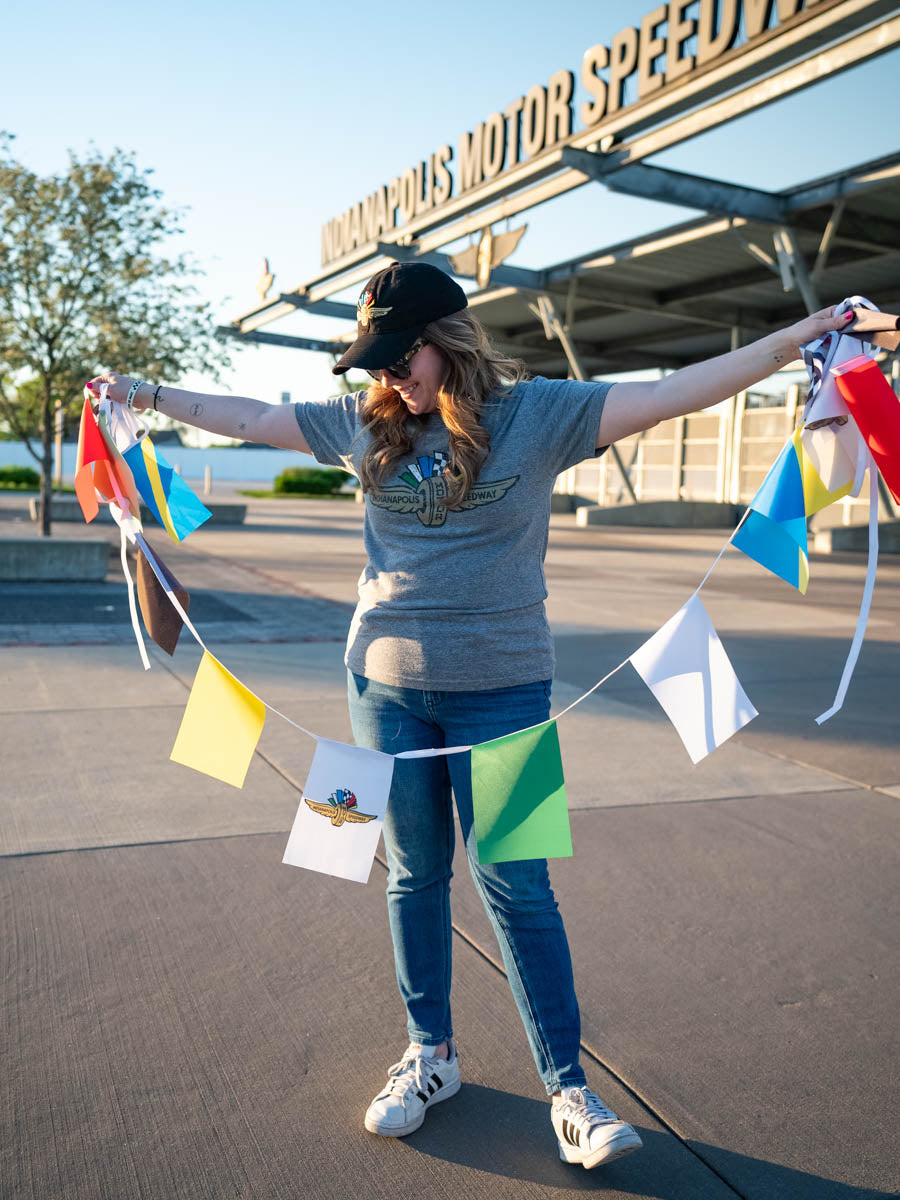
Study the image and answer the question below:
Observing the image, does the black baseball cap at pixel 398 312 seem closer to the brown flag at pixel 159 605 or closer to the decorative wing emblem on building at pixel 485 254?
the brown flag at pixel 159 605

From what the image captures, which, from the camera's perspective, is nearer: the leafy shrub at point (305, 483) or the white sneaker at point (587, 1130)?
the white sneaker at point (587, 1130)

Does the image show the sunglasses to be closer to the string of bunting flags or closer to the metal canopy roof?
the string of bunting flags

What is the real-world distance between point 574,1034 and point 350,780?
30.7 inches

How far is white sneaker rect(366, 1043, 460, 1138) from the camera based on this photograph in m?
2.44

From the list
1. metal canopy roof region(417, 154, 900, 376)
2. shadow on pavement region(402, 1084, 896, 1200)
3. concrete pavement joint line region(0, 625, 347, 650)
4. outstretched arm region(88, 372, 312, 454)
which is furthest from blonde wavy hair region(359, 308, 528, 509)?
metal canopy roof region(417, 154, 900, 376)

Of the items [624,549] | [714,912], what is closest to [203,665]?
[714,912]

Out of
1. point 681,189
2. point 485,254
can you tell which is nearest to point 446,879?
point 681,189

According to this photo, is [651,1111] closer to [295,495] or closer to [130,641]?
[130,641]

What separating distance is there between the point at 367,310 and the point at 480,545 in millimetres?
589

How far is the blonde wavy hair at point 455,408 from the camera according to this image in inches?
92.5

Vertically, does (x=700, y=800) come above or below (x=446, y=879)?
below

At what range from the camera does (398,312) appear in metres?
2.36

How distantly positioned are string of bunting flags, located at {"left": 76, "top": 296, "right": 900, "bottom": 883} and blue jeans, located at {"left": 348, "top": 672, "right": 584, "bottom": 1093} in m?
0.05

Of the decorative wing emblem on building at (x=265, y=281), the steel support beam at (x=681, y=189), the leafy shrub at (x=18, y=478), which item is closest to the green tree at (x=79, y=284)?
the steel support beam at (x=681, y=189)
